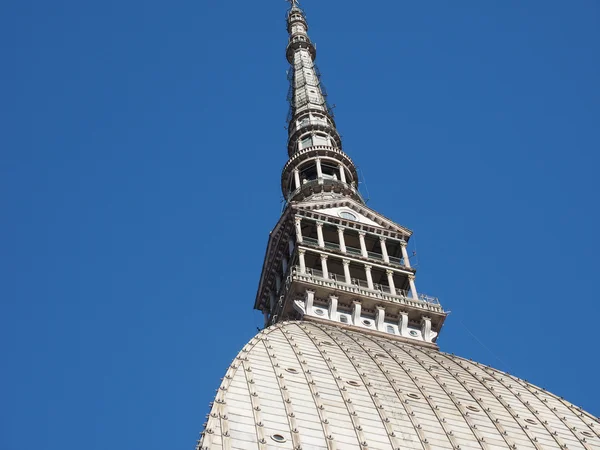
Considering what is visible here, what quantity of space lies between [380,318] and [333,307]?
278 centimetres

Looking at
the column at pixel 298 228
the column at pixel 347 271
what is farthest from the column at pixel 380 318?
the column at pixel 298 228

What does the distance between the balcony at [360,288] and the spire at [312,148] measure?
1167cm

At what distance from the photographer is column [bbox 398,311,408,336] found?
6319cm

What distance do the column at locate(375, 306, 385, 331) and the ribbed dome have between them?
3.96 metres

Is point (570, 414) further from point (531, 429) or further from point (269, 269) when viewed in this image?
point (269, 269)

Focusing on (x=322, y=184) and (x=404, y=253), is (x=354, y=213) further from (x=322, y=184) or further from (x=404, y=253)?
(x=322, y=184)

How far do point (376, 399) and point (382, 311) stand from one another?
16.6m

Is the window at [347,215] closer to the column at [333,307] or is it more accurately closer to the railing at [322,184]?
the railing at [322,184]

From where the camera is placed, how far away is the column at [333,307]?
62.6 metres

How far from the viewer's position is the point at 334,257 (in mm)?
67125

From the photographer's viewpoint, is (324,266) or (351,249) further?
(351,249)

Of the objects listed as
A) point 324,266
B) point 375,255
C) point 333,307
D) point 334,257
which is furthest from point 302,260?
point 375,255

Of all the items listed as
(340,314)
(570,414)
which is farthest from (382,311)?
(570,414)

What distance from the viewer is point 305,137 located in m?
86.2
